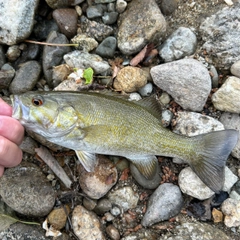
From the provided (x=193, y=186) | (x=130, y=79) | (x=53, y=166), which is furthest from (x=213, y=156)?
(x=53, y=166)

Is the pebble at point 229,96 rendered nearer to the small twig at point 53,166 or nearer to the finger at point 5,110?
the small twig at point 53,166

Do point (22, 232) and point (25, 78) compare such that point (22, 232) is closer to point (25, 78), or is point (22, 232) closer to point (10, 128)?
point (10, 128)

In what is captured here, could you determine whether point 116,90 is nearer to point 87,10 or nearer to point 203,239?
point 87,10

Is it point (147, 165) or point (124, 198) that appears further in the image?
point (124, 198)

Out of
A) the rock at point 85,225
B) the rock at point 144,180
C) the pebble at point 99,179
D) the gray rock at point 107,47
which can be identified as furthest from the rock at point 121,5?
the rock at point 85,225

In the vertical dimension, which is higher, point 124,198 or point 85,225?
point 124,198

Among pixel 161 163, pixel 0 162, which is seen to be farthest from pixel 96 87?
pixel 0 162

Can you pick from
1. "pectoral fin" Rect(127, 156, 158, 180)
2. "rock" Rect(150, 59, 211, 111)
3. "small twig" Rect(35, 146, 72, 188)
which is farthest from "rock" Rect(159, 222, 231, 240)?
"rock" Rect(150, 59, 211, 111)
